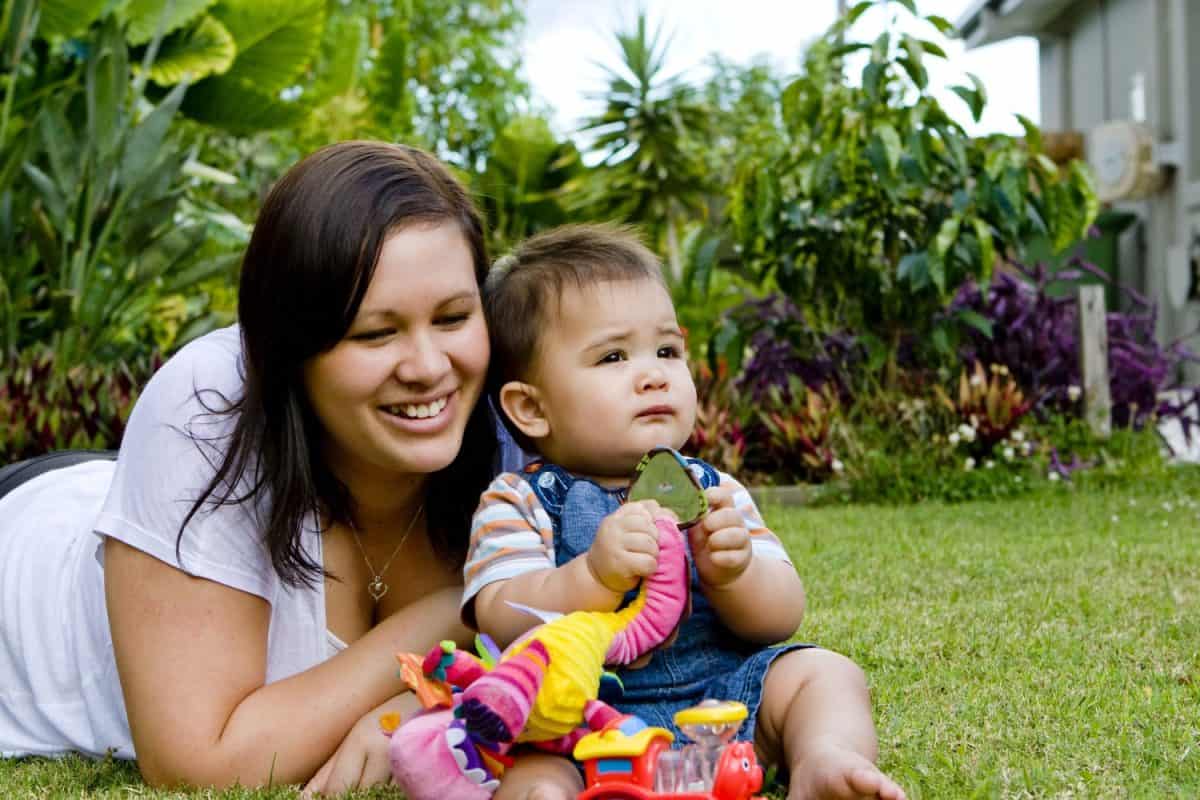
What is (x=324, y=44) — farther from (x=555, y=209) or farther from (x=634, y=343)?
(x=634, y=343)

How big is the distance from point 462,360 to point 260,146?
1339cm

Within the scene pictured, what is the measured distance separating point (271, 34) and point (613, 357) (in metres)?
8.22

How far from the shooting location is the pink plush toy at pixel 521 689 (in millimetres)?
1730

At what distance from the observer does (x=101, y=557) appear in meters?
2.46

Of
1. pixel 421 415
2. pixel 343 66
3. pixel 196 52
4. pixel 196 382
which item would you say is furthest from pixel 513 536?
pixel 343 66

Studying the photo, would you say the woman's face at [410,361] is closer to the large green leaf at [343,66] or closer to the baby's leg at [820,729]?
the baby's leg at [820,729]

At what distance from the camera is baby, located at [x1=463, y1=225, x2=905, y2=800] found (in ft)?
6.56

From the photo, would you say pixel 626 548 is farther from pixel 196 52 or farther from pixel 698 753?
pixel 196 52

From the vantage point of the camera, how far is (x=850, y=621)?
348 centimetres

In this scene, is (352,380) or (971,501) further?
(971,501)

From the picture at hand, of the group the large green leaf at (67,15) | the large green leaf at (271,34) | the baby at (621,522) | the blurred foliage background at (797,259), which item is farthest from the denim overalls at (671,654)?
the large green leaf at (271,34)

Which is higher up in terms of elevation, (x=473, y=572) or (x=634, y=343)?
(x=634, y=343)

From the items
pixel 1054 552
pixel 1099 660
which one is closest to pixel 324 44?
pixel 1054 552

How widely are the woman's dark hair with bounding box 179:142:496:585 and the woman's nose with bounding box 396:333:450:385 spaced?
0.11 m
